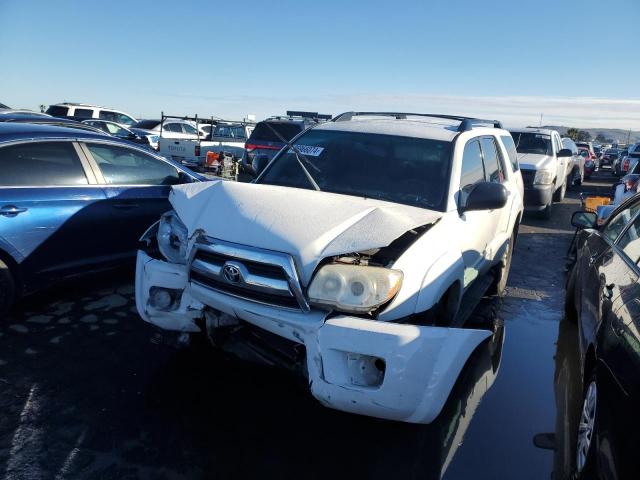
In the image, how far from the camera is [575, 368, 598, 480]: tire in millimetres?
2145

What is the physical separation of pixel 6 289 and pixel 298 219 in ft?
8.90

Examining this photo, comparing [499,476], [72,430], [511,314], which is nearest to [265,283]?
[72,430]

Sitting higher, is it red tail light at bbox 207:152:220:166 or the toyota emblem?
red tail light at bbox 207:152:220:166

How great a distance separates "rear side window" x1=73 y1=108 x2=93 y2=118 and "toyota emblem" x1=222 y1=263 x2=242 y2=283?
18848mm

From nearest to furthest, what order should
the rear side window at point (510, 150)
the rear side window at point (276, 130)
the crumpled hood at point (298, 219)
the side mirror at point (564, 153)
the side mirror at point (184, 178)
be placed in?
1. the crumpled hood at point (298, 219)
2. the side mirror at point (184, 178)
3. the rear side window at point (510, 150)
4. the side mirror at point (564, 153)
5. the rear side window at point (276, 130)

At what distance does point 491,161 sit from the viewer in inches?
194

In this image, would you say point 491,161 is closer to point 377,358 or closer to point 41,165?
point 377,358

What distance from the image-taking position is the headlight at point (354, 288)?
8.30 feet

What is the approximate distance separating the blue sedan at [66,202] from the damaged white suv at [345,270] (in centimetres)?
116

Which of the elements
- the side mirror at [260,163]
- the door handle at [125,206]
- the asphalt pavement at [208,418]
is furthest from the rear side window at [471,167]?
the door handle at [125,206]

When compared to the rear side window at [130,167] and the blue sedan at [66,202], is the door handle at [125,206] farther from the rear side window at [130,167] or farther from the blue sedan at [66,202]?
the rear side window at [130,167]

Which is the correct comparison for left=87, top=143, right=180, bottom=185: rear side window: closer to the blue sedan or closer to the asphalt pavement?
the blue sedan

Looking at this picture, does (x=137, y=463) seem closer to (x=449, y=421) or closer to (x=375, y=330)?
(x=375, y=330)

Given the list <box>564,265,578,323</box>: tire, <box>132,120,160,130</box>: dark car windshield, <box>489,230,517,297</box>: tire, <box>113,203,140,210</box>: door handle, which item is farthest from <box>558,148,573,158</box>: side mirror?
<box>132,120,160,130</box>: dark car windshield
